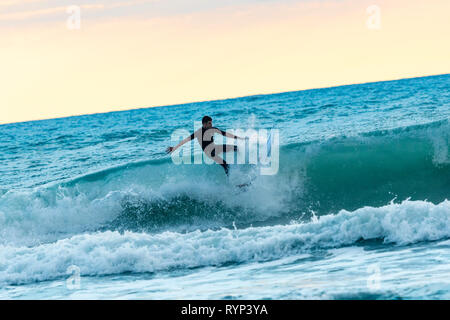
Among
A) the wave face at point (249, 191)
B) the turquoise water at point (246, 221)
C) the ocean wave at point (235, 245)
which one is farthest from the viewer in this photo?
the wave face at point (249, 191)

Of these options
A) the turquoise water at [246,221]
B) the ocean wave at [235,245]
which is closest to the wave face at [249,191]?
the turquoise water at [246,221]

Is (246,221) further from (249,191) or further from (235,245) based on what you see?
(235,245)

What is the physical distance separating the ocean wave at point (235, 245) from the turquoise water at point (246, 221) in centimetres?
2

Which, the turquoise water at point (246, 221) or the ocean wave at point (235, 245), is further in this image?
the ocean wave at point (235, 245)

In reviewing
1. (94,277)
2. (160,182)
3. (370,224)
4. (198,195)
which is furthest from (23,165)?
(370,224)

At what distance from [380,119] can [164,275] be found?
15.0 meters

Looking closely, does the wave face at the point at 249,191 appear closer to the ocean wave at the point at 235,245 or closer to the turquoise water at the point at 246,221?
the turquoise water at the point at 246,221

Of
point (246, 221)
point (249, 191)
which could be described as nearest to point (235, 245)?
point (246, 221)

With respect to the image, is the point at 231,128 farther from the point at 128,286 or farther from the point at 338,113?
the point at 128,286

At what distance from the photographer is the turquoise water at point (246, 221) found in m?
7.20

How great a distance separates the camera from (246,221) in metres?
12.2

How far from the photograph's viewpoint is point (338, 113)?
2595 centimetres

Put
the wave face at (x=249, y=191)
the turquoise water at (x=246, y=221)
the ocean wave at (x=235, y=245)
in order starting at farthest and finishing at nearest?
1. the wave face at (x=249, y=191)
2. the ocean wave at (x=235, y=245)
3. the turquoise water at (x=246, y=221)

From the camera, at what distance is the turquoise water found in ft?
23.6
